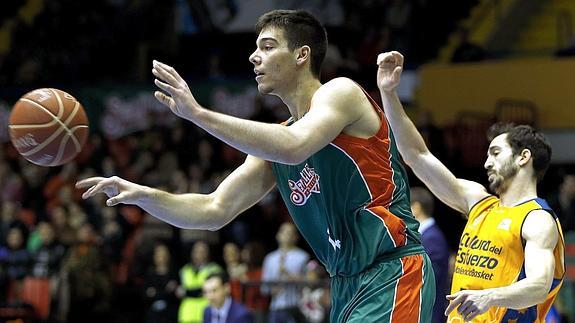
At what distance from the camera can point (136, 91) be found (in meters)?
19.6

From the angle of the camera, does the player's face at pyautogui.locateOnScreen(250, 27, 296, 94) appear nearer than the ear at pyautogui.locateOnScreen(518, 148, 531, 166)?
Yes

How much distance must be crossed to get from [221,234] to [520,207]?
8.92 metres

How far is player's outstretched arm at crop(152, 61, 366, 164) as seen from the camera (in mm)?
4473

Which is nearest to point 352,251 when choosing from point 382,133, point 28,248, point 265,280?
point 382,133

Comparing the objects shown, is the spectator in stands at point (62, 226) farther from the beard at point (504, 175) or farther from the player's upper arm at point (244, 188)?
the player's upper arm at point (244, 188)

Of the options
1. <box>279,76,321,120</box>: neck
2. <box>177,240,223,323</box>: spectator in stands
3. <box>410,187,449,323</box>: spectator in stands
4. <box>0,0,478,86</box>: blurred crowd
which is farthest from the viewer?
<box>0,0,478,86</box>: blurred crowd

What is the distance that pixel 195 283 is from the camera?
42.5 feet

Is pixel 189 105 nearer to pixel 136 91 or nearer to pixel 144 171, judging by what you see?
pixel 144 171

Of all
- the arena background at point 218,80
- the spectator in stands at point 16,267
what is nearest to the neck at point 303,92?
the arena background at point 218,80

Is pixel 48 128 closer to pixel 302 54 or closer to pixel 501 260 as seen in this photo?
pixel 302 54

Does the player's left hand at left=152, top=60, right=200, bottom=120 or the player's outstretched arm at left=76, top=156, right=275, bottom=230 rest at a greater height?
the player's left hand at left=152, top=60, right=200, bottom=120

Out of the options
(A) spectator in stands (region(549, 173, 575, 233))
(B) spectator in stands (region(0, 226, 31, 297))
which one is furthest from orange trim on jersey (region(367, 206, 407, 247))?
(B) spectator in stands (region(0, 226, 31, 297))

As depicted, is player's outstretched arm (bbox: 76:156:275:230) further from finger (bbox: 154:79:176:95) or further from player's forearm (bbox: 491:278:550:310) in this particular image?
player's forearm (bbox: 491:278:550:310)

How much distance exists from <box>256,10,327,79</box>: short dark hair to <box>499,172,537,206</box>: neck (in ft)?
5.41
